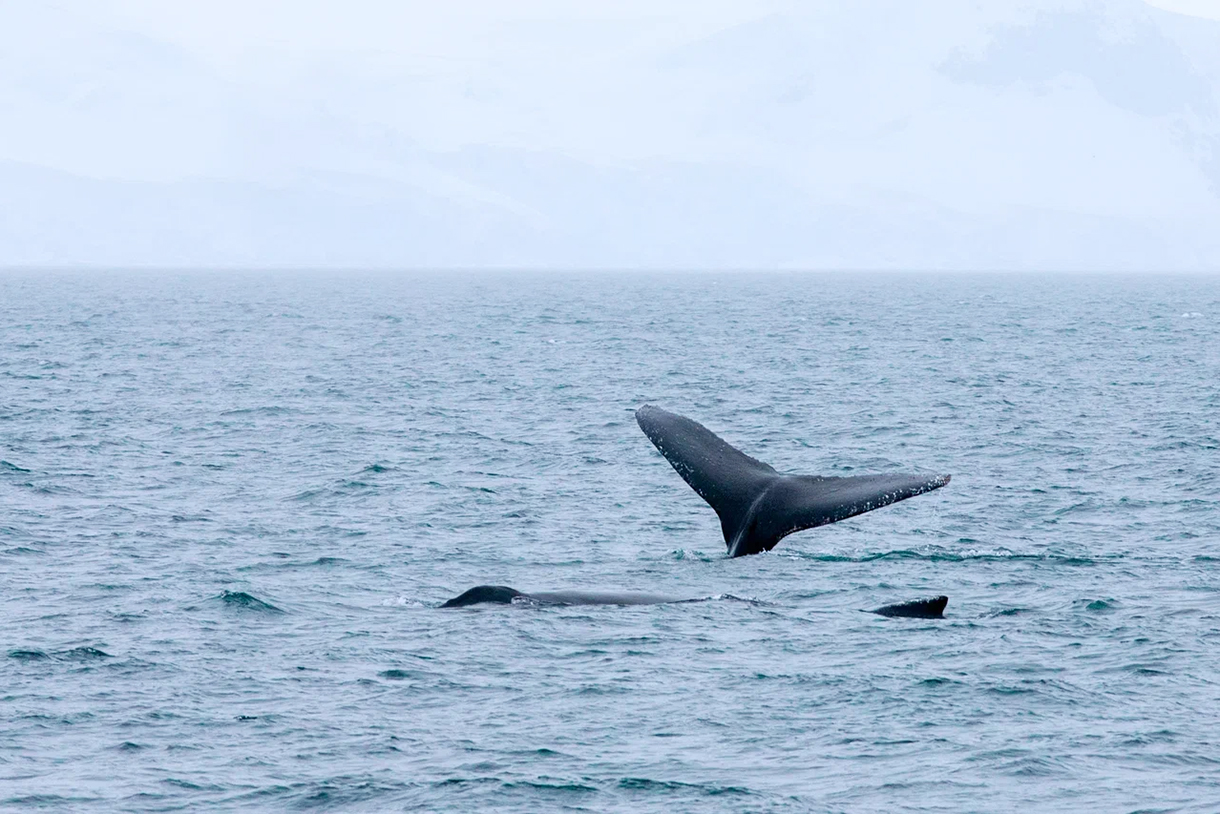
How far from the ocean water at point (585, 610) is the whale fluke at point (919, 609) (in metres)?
0.22

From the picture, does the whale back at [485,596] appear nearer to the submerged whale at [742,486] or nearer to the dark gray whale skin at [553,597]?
the dark gray whale skin at [553,597]

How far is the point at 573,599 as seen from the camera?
695 inches

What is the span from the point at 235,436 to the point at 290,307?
221 feet

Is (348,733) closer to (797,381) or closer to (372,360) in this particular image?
(797,381)

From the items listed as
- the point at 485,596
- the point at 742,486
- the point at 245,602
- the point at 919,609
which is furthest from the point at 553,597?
the point at 919,609

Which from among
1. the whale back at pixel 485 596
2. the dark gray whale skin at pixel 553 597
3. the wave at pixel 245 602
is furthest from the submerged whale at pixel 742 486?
the wave at pixel 245 602

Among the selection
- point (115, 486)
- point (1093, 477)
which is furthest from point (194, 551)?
point (1093, 477)

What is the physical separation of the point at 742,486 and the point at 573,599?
7.94 feet

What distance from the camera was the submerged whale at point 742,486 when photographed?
50.9ft

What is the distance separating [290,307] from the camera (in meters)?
100

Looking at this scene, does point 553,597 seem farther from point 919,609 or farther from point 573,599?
point 919,609

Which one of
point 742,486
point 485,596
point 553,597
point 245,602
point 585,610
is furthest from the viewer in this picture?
point 245,602

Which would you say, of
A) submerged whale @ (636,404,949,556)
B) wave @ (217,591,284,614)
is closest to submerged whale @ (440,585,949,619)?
submerged whale @ (636,404,949,556)

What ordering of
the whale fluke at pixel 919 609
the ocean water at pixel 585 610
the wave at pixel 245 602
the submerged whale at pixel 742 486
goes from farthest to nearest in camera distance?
the wave at pixel 245 602 < the whale fluke at pixel 919 609 < the submerged whale at pixel 742 486 < the ocean water at pixel 585 610
